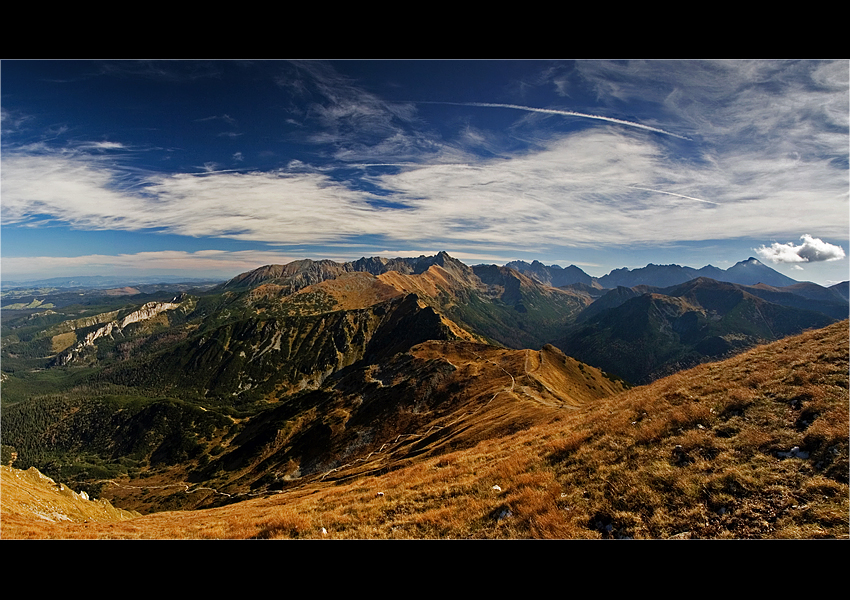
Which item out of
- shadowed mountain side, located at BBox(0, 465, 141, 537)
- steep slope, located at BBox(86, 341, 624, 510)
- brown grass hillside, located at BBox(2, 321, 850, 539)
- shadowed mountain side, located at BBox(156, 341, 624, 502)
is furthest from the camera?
shadowed mountain side, located at BBox(156, 341, 624, 502)

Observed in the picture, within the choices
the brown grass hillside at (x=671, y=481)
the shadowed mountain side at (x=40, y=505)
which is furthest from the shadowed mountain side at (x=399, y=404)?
the brown grass hillside at (x=671, y=481)

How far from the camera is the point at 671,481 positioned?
844cm

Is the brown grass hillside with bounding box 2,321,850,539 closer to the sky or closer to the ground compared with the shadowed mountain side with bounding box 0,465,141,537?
closer to the sky

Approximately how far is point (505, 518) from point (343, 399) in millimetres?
125613

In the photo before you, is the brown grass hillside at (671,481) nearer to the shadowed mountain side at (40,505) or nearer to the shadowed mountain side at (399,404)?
the shadowed mountain side at (40,505)

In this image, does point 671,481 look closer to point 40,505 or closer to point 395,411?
point 40,505

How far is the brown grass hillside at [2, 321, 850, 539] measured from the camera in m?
6.97

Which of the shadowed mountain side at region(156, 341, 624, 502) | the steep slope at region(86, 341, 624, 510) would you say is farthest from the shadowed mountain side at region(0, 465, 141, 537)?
the shadowed mountain side at region(156, 341, 624, 502)

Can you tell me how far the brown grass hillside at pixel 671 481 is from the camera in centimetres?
697

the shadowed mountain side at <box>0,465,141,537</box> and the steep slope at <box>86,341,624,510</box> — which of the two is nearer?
the shadowed mountain side at <box>0,465,141,537</box>

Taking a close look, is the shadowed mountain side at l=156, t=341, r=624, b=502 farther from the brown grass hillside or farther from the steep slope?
the brown grass hillside
